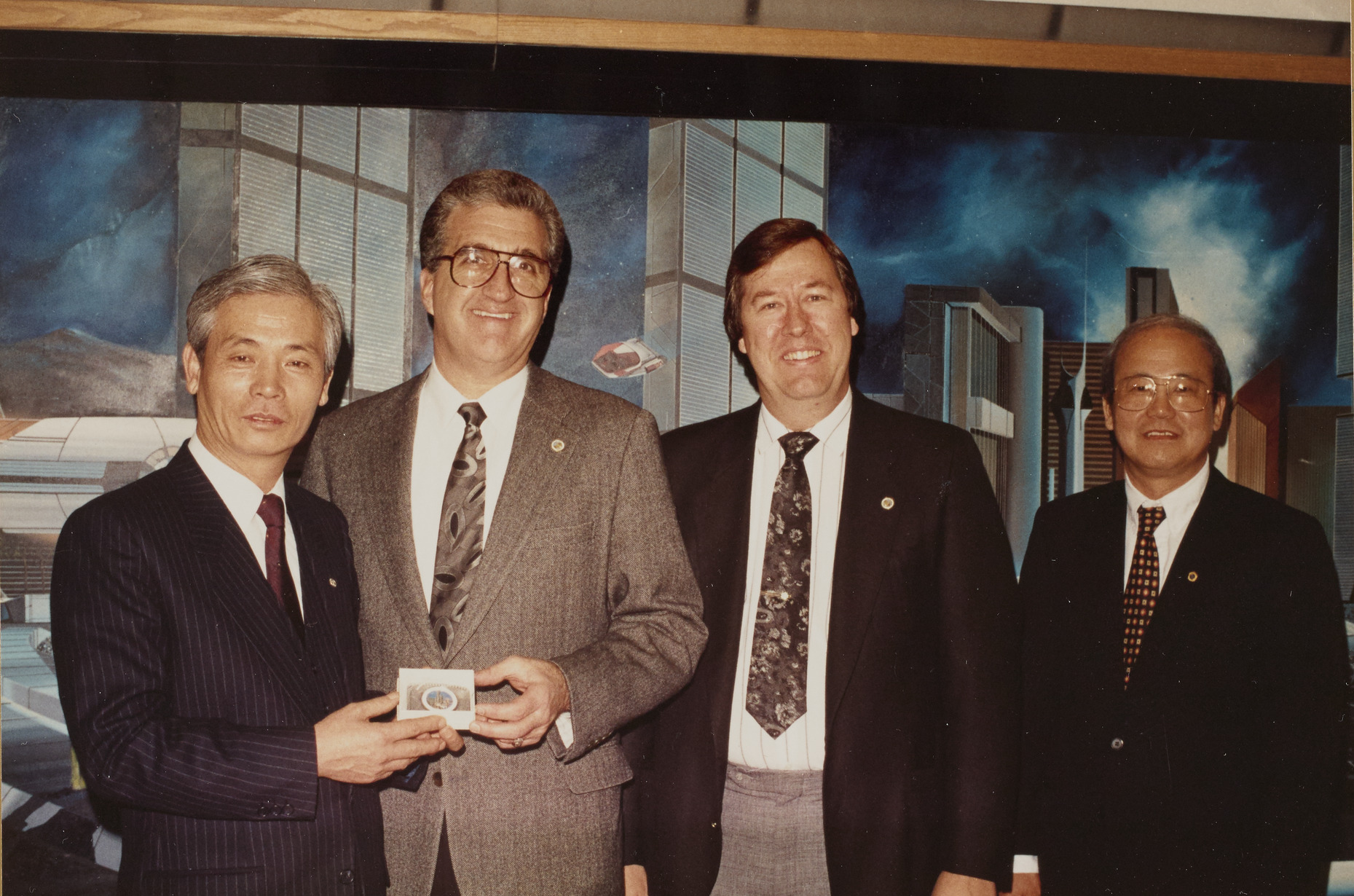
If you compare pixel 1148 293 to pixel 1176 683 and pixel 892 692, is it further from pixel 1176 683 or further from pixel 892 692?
pixel 892 692

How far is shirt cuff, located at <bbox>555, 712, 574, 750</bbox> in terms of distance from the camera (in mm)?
2367

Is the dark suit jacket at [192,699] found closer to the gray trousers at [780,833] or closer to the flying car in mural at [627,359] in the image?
the gray trousers at [780,833]

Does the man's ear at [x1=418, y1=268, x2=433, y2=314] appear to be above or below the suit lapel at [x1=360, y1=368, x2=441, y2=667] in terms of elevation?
above

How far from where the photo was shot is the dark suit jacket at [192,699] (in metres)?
2.06

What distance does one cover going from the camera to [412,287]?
2.97 m

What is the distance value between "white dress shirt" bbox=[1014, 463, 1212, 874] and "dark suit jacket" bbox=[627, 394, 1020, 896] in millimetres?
577

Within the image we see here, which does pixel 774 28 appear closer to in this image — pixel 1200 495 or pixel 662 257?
pixel 662 257

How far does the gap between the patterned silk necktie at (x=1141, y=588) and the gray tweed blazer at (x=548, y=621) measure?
140 centimetres

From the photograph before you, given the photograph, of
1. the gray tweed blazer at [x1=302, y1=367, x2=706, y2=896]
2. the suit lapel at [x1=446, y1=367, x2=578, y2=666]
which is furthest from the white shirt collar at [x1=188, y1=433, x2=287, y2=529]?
the suit lapel at [x1=446, y1=367, x2=578, y2=666]

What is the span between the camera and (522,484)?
2.50 m

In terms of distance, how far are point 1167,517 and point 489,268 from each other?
228 cm

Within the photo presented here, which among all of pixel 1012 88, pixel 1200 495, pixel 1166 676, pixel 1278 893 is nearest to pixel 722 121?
pixel 1012 88

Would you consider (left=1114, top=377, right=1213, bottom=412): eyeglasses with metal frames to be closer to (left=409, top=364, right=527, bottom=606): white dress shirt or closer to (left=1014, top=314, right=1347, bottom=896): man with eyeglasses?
(left=1014, top=314, right=1347, bottom=896): man with eyeglasses

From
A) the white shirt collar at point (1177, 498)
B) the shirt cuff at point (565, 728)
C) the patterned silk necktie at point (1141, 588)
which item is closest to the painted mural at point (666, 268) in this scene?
the white shirt collar at point (1177, 498)
